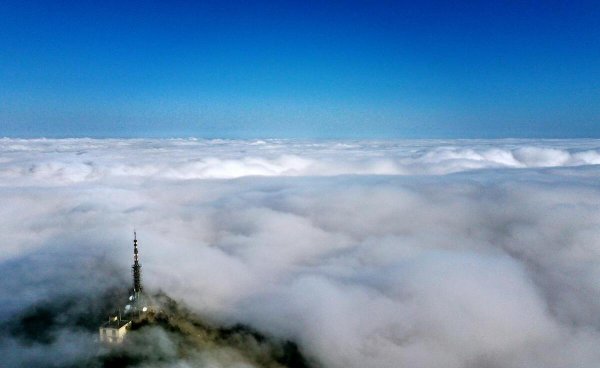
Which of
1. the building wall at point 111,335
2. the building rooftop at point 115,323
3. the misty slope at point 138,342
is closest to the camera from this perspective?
the misty slope at point 138,342

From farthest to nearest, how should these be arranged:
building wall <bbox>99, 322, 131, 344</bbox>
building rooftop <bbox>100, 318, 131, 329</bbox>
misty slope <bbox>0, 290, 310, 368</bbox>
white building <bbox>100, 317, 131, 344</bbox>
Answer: building rooftop <bbox>100, 318, 131, 329</bbox>, white building <bbox>100, 317, 131, 344</bbox>, building wall <bbox>99, 322, 131, 344</bbox>, misty slope <bbox>0, 290, 310, 368</bbox>

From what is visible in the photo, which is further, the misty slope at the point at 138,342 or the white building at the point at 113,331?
the white building at the point at 113,331

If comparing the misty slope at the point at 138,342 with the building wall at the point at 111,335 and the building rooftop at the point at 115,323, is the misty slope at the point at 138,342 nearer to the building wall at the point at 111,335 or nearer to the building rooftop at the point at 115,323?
the building wall at the point at 111,335

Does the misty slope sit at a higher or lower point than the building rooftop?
lower

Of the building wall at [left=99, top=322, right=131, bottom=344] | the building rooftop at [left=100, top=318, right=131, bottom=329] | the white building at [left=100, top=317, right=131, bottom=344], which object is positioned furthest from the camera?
the building rooftop at [left=100, top=318, right=131, bottom=329]

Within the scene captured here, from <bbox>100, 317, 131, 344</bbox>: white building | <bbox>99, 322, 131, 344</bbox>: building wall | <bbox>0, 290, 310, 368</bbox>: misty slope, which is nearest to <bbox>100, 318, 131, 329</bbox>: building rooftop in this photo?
<bbox>100, 317, 131, 344</bbox>: white building

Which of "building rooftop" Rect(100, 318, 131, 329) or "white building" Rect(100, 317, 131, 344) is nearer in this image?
"white building" Rect(100, 317, 131, 344)

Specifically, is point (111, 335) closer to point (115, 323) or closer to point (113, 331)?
point (113, 331)

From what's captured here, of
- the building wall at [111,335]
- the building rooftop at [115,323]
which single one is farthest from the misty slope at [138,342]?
the building rooftop at [115,323]

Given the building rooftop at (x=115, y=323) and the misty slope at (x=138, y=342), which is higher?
the building rooftop at (x=115, y=323)

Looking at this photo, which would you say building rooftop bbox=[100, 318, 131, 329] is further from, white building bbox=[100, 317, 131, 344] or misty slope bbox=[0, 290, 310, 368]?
misty slope bbox=[0, 290, 310, 368]

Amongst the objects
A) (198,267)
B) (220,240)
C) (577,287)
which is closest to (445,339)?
(577,287)

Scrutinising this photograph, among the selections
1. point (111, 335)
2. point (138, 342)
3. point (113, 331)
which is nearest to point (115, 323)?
point (113, 331)
